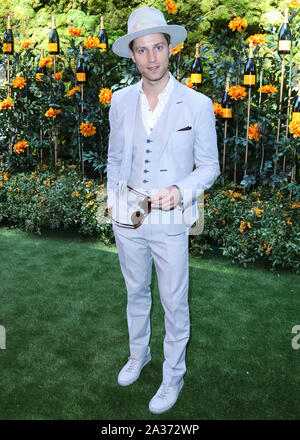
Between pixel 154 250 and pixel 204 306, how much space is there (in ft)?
5.08

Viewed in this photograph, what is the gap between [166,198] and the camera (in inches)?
80.7

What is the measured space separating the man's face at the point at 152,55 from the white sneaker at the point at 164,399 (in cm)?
161

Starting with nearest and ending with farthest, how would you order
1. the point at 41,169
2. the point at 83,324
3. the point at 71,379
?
the point at 71,379
the point at 83,324
the point at 41,169

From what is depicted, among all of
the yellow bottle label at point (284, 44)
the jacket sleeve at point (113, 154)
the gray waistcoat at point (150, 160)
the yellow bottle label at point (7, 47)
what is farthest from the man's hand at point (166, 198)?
the yellow bottle label at point (7, 47)

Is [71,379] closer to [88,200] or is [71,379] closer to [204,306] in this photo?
[204,306]

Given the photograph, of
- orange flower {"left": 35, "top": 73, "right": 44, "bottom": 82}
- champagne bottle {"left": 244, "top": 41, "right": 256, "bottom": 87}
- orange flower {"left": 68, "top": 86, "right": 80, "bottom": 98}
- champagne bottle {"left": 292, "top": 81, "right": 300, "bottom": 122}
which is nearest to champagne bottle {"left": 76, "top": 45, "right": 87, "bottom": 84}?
orange flower {"left": 68, "top": 86, "right": 80, "bottom": 98}

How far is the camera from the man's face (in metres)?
2.08

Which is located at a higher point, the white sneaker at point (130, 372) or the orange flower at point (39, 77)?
the orange flower at point (39, 77)

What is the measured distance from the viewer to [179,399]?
2506 millimetres

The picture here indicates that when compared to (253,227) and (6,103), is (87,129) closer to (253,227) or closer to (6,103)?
(6,103)

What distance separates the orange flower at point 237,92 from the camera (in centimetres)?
490

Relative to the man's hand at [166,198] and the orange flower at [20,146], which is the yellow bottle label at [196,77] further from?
the man's hand at [166,198]

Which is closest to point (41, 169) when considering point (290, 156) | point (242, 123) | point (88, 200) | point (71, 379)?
point (88, 200)

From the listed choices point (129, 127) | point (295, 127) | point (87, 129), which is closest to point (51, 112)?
point (87, 129)
